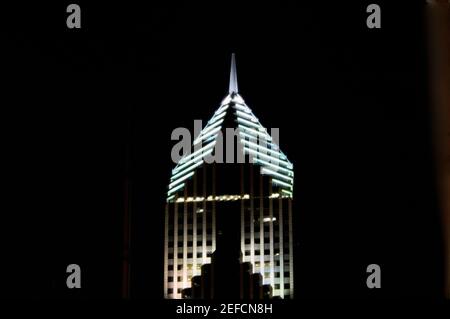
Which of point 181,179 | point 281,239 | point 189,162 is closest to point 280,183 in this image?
point 281,239

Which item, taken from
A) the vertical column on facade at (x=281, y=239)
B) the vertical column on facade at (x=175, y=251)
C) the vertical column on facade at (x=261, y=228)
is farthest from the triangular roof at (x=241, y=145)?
the vertical column on facade at (x=175, y=251)

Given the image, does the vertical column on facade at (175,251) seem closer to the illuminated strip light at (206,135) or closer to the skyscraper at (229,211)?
the skyscraper at (229,211)

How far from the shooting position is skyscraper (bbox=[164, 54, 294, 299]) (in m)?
30.0

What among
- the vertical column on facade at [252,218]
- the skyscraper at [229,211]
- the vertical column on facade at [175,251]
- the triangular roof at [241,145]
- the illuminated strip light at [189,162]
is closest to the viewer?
the triangular roof at [241,145]

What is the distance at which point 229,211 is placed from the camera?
3347cm

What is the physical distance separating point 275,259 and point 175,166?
6.78 m

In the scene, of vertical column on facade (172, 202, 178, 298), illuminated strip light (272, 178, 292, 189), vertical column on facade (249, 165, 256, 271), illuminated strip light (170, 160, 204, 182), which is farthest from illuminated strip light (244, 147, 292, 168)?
vertical column on facade (172, 202, 178, 298)

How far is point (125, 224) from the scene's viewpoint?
11.2m

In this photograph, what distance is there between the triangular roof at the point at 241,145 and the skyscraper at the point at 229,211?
0.14ft

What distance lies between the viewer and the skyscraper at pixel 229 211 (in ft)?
98.3

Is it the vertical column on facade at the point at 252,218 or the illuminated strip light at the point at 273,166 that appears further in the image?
the vertical column on facade at the point at 252,218

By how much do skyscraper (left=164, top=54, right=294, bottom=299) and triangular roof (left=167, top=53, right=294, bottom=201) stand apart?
0.04 metres

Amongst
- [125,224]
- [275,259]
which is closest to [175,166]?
[275,259]

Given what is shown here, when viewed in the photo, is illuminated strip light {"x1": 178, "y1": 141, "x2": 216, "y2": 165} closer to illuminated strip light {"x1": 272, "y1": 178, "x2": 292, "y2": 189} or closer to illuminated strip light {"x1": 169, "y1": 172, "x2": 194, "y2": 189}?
illuminated strip light {"x1": 169, "y1": 172, "x2": 194, "y2": 189}
